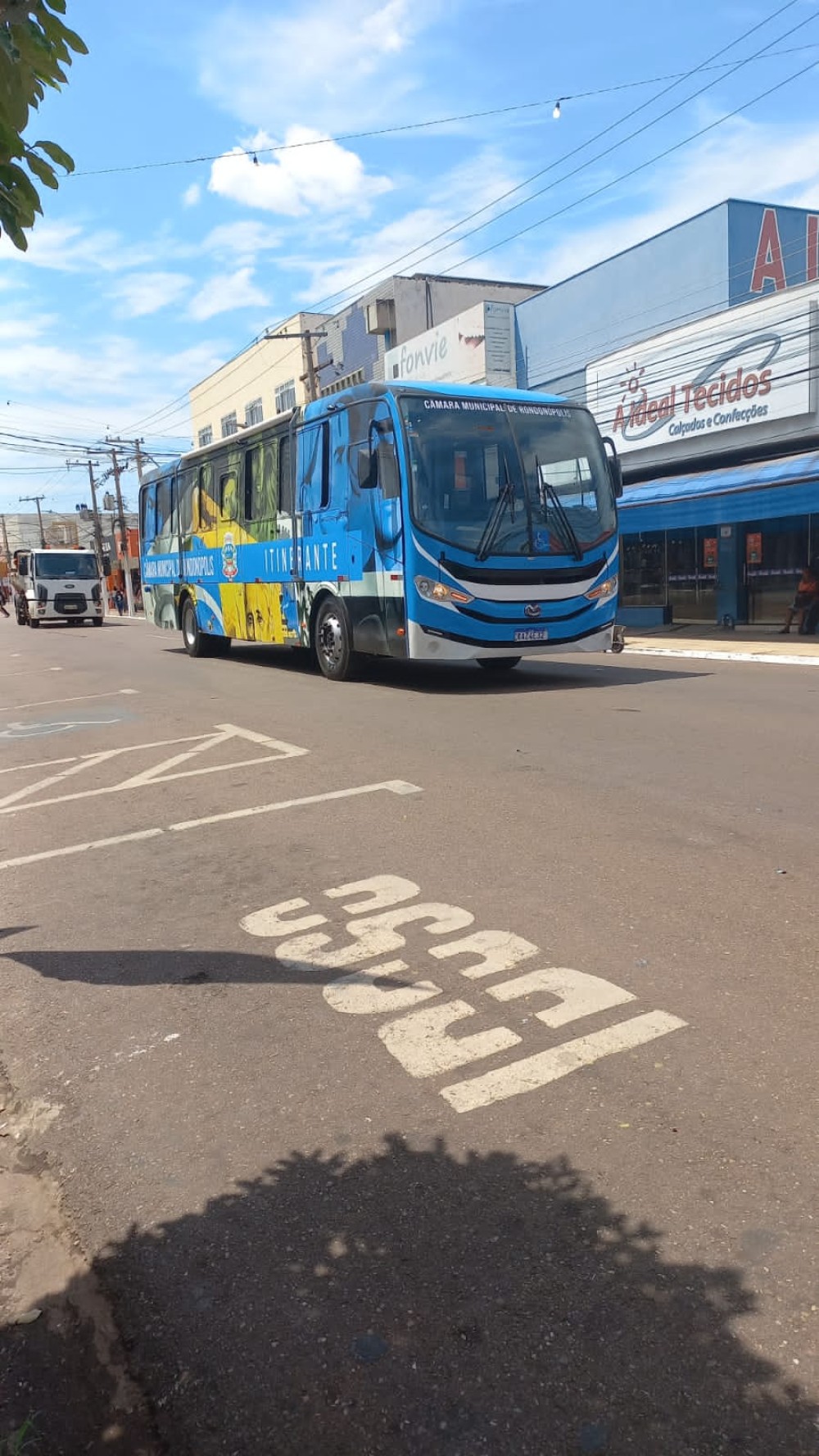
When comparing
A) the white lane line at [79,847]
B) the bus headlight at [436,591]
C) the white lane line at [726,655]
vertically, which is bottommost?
the white lane line at [726,655]

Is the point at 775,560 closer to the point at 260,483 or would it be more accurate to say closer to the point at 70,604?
the point at 260,483

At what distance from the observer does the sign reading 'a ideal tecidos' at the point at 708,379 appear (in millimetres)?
17781

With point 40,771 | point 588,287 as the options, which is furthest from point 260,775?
point 588,287

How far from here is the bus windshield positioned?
11.0 m

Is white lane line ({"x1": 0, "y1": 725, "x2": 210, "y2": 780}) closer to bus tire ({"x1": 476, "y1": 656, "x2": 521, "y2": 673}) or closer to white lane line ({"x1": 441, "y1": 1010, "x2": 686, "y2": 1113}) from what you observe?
bus tire ({"x1": 476, "y1": 656, "x2": 521, "y2": 673})

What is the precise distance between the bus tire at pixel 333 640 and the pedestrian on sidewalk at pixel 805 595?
9.77 m

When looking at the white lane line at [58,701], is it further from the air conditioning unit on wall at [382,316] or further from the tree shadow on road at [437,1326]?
the air conditioning unit on wall at [382,316]

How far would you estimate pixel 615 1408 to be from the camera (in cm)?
190

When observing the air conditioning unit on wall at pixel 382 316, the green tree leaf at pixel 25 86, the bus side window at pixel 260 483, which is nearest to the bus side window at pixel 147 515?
the bus side window at pixel 260 483

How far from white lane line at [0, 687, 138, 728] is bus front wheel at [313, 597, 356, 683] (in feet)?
8.07

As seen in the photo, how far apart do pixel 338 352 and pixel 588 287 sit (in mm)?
17816

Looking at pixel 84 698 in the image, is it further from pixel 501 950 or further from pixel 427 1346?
pixel 427 1346

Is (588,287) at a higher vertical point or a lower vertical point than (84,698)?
higher

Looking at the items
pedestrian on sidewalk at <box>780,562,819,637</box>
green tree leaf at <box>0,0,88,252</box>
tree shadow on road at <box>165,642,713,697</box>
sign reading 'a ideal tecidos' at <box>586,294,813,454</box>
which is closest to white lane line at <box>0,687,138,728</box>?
tree shadow on road at <box>165,642,713,697</box>
